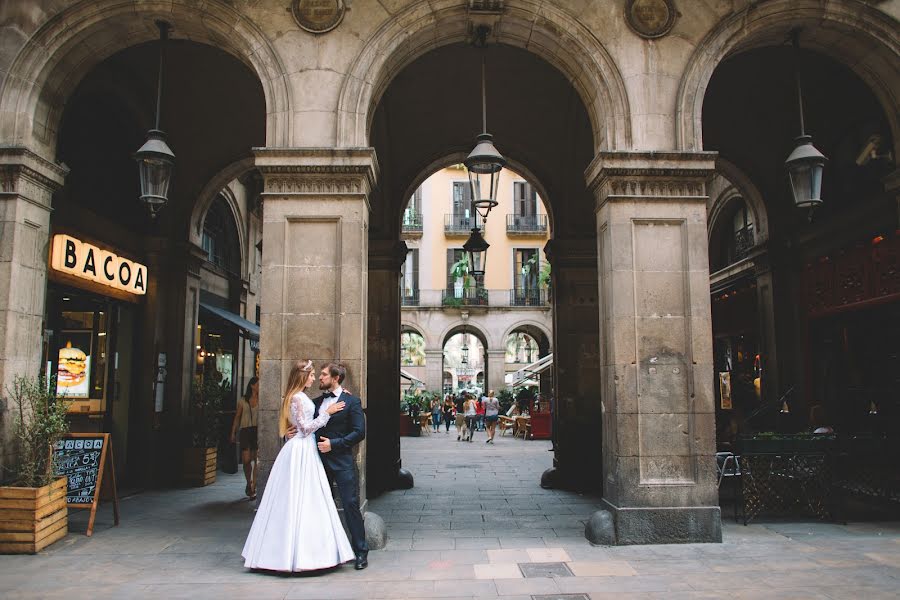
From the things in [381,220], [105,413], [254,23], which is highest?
[254,23]

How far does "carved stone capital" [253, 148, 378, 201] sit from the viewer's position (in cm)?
696

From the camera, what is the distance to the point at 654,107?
7293mm

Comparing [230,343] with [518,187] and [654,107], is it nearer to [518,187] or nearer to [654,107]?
[654,107]

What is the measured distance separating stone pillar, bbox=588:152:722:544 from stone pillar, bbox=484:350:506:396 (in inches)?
1176

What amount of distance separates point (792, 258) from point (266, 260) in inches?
357

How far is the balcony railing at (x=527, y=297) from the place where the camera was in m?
38.5

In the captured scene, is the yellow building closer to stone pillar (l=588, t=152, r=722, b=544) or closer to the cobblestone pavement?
the cobblestone pavement

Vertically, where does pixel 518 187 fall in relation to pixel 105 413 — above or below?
above

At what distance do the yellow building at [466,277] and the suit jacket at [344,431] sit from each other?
104 feet

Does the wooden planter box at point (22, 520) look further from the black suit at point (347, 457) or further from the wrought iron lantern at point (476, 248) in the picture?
the wrought iron lantern at point (476, 248)

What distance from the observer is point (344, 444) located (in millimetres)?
6008

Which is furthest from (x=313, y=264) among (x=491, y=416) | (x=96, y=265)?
(x=491, y=416)

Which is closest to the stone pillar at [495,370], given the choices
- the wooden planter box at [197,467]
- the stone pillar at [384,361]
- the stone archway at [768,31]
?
the stone pillar at [384,361]

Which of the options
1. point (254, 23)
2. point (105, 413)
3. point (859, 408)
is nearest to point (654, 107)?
point (254, 23)
